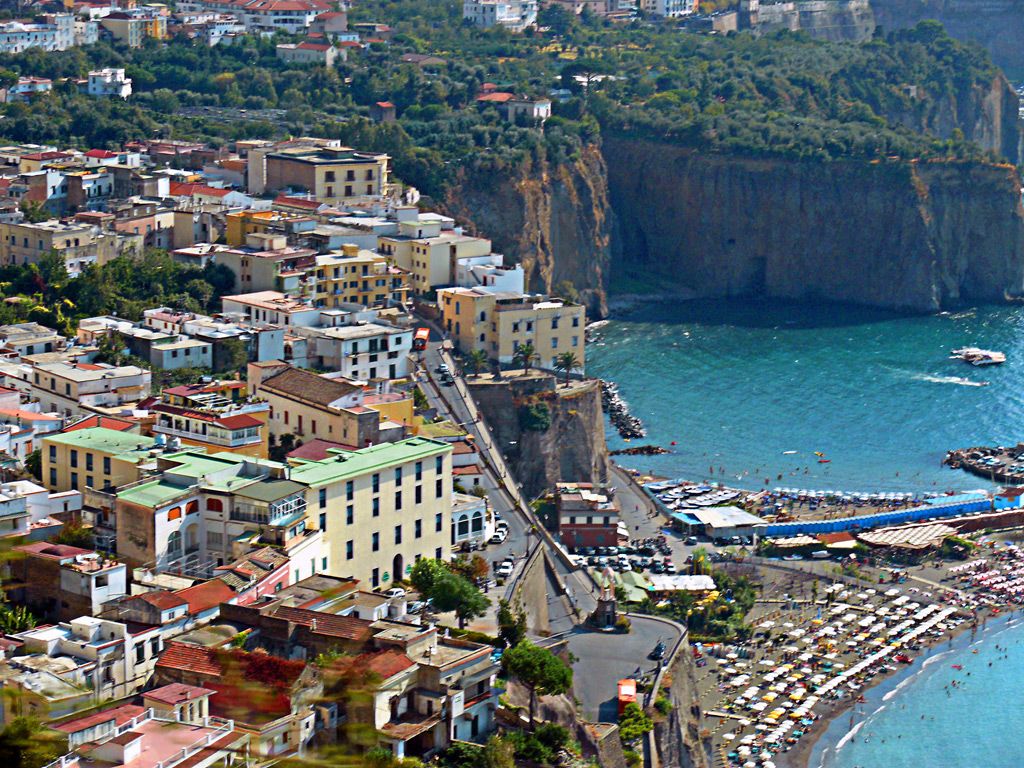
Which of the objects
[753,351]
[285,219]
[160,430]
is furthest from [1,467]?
[753,351]

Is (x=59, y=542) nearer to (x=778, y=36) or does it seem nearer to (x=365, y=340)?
(x=365, y=340)

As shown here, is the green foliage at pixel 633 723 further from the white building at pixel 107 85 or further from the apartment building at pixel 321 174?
the white building at pixel 107 85

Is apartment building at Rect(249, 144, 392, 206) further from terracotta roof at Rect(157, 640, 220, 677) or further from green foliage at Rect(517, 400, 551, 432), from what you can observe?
terracotta roof at Rect(157, 640, 220, 677)

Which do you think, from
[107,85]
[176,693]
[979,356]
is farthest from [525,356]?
[107,85]

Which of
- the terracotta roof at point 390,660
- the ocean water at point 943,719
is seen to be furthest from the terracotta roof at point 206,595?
the ocean water at point 943,719

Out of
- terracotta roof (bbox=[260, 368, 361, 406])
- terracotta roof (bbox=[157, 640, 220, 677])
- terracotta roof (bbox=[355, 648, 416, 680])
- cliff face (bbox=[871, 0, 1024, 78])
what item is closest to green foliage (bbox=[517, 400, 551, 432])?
terracotta roof (bbox=[260, 368, 361, 406])

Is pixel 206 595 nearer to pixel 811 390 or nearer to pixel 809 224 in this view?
pixel 811 390
